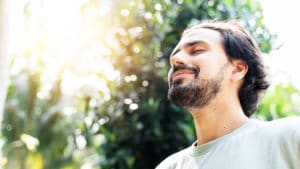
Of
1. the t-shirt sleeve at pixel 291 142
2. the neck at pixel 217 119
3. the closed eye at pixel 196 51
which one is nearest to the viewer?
the t-shirt sleeve at pixel 291 142

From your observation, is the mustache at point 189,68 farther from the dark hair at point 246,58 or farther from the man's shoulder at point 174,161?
the man's shoulder at point 174,161

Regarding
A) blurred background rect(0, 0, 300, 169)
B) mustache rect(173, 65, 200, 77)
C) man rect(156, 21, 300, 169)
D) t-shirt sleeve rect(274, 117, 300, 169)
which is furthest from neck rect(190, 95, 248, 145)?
blurred background rect(0, 0, 300, 169)

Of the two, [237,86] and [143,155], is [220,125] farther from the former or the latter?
[143,155]

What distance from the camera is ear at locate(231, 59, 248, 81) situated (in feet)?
6.43

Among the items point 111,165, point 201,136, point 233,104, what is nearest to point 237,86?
point 233,104

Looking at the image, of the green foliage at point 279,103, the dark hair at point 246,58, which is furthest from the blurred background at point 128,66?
the dark hair at point 246,58

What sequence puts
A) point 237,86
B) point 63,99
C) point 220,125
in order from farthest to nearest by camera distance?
point 63,99, point 237,86, point 220,125

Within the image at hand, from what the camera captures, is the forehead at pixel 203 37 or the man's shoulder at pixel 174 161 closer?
the man's shoulder at pixel 174 161

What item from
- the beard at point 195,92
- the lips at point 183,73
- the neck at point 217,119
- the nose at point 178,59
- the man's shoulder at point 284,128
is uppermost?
the nose at point 178,59

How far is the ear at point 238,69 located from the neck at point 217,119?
13 cm

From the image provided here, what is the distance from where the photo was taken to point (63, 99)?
5.42 metres

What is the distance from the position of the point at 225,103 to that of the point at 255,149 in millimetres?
312

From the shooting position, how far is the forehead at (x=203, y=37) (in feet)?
6.49

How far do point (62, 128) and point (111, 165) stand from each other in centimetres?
94
